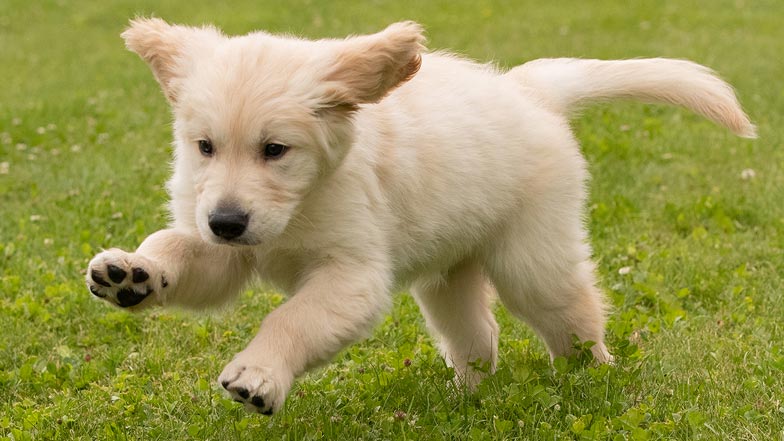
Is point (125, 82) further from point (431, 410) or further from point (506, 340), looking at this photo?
point (431, 410)

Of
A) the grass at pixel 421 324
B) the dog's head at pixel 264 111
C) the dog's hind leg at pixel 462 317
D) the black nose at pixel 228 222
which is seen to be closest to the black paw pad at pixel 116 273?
the dog's head at pixel 264 111

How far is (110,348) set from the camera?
493 centimetres

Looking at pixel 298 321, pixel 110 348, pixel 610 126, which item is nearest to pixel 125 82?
pixel 610 126

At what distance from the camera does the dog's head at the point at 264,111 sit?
10.9 ft

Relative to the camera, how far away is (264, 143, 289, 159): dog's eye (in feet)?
11.1

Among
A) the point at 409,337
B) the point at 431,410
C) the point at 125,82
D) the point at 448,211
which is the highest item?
the point at 448,211

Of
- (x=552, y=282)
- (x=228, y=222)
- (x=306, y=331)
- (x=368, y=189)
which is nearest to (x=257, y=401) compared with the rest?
(x=306, y=331)

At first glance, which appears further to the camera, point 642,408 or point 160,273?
point 642,408

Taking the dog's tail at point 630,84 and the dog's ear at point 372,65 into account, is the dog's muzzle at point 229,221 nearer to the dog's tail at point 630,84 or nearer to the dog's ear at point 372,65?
the dog's ear at point 372,65

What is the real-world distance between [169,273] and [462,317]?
5.02ft

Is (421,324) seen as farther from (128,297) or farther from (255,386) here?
(255,386)

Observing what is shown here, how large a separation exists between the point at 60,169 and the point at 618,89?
4.69 m

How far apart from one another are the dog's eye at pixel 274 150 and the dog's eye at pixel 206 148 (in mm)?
174

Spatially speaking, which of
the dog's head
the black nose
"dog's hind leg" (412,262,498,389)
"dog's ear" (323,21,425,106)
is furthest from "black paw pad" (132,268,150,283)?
"dog's hind leg" (412,262,498,389)
